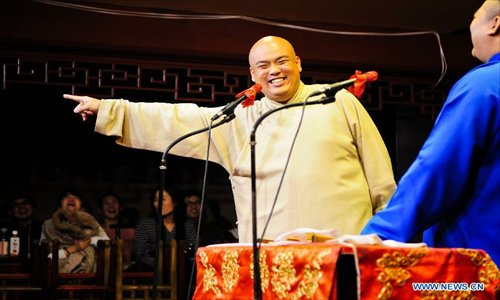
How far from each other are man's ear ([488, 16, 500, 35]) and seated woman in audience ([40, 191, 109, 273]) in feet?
14.7

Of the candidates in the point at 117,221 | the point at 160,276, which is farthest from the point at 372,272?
the point at 117,221

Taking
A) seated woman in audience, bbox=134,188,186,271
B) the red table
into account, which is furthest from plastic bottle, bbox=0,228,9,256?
the red table

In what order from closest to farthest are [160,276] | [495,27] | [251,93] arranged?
1. [495,27]
2. [251,93]
3. [160,276]

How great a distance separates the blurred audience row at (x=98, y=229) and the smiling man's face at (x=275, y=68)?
271 centimetres

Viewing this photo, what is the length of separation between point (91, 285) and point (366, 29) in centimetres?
275

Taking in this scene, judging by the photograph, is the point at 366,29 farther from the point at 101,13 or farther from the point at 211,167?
the point at 211,167

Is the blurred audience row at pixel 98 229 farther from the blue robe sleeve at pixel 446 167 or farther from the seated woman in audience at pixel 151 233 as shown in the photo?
the blue robe sleeve at pixel 446 167

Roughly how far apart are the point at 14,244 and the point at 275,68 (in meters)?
3.79

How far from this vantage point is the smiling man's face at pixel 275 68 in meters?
3.39

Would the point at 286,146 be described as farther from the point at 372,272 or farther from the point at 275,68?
the point at 372,272

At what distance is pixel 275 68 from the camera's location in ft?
11.1

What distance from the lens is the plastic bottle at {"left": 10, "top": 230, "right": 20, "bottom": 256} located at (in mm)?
6343

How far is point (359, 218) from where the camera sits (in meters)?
3.21

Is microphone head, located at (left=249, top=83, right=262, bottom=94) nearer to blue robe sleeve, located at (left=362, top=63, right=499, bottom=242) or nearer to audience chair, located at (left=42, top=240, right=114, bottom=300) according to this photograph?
blue robe sleeve, located at (left=362, top=63, right=499, bottom=242)
